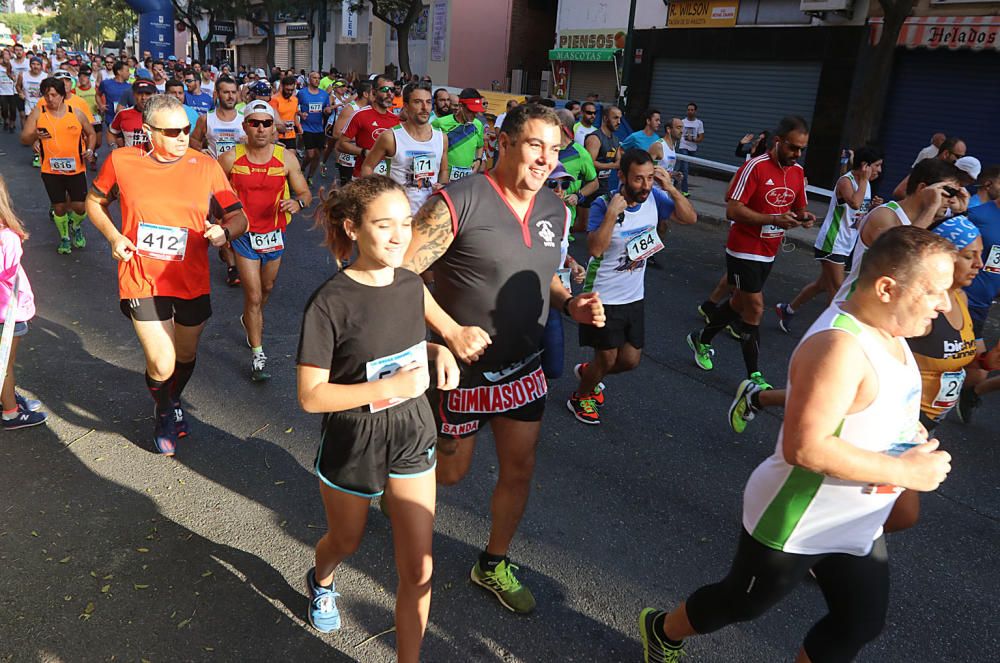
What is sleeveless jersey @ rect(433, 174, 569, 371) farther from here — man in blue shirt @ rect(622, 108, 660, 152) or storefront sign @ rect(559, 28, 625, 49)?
storefront sign @ rect(559, 28, 625, 49)

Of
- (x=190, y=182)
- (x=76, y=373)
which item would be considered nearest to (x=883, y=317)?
(x=190, y=182)

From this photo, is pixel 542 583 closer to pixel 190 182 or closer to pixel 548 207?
pixel 548 207

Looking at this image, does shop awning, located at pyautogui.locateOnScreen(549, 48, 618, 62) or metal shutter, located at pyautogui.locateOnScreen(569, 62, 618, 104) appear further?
metal shutter, located at pyautogui.locateOnScreen(569, 62, 618, 104)

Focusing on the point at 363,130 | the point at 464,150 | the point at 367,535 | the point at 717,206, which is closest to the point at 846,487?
the point at 367,535

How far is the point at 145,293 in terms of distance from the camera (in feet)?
13.5

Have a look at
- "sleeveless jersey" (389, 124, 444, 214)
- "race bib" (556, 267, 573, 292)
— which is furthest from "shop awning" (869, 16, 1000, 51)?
"race bib" (556, 267, 573, 292)

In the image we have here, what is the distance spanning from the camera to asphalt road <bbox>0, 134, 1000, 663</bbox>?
9.96ft

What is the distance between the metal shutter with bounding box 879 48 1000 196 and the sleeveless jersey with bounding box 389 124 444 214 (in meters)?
12.7

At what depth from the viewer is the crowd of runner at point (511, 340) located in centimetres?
218

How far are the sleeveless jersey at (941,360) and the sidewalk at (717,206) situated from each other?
933 centimetres

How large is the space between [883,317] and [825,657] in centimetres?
107

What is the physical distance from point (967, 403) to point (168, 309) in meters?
5.32

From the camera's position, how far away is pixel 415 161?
695 centimetres

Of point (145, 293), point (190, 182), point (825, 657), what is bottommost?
point (825, 657)
